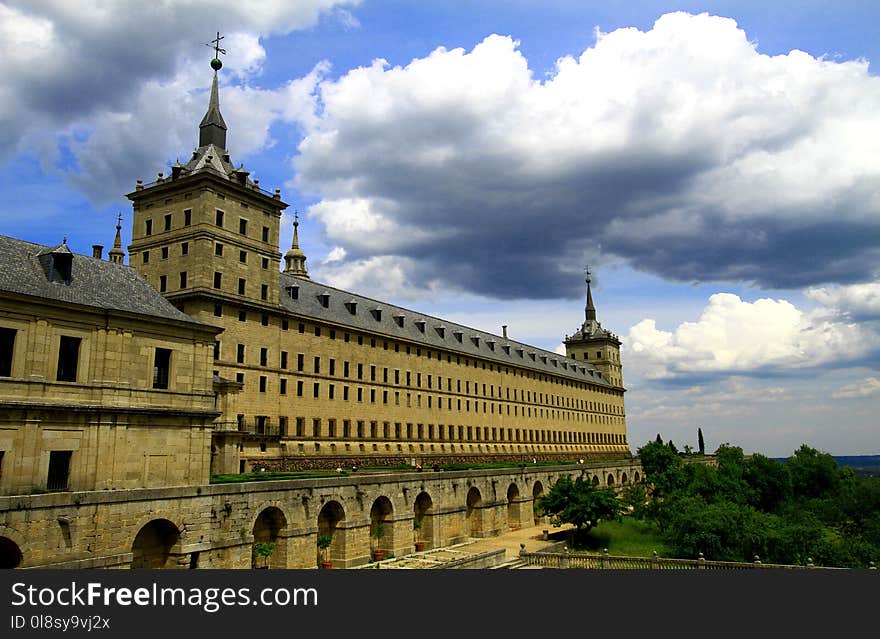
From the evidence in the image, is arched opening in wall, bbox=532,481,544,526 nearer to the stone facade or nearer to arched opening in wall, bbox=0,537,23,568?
the stone facade

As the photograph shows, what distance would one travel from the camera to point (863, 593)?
56.1 feet

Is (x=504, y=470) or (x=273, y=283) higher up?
(x=273, y=283)

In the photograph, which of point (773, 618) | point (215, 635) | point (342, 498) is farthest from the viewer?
point (342, 498)

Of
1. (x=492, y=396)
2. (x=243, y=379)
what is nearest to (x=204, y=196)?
(x=243, y=379)

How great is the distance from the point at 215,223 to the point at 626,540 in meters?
39.7

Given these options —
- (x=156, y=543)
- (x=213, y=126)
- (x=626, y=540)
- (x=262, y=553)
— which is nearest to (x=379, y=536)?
(x=262, y=553)

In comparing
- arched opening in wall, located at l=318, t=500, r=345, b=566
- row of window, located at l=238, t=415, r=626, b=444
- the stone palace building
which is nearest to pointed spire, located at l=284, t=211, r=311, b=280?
the stone palace building

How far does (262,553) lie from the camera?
3047 centimetres

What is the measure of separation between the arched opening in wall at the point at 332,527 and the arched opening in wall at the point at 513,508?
2369 cm

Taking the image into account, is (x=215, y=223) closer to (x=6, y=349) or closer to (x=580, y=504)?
(x=6, y=349)

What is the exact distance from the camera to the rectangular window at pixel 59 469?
26375mm

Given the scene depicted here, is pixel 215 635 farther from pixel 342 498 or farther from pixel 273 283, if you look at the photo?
pixel 273 283

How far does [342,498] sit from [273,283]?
23.2m

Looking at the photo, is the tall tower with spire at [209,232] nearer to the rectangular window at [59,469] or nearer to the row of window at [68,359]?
the row of window at [68,359]
